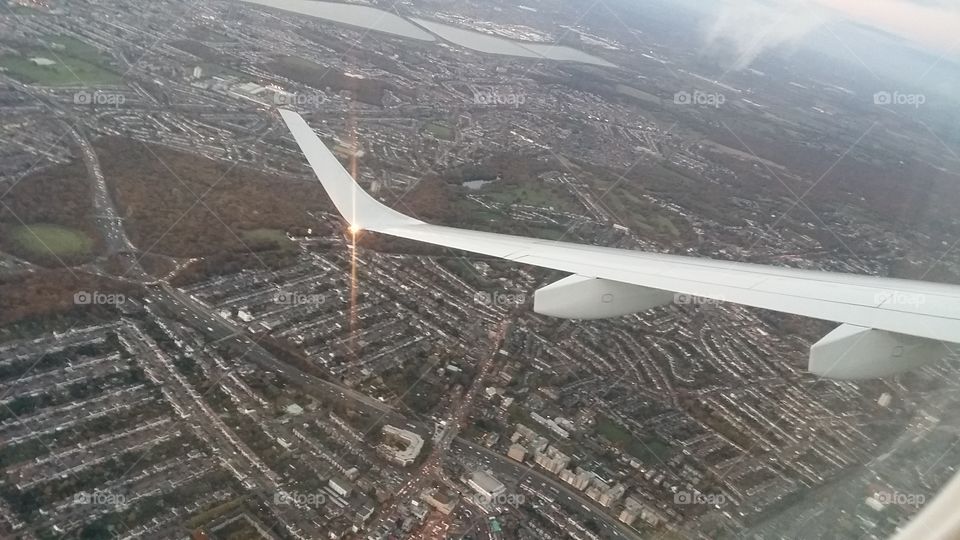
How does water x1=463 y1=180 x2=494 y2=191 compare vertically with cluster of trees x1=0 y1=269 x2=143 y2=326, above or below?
above

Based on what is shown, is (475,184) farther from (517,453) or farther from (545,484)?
(545,484)

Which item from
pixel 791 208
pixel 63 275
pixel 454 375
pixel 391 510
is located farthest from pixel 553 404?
pixel 791 208

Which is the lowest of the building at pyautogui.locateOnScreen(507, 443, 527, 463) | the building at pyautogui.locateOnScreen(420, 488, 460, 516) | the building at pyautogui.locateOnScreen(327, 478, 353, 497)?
the building at pyautogui.locateOnScreen(327, 478, 353, 497)

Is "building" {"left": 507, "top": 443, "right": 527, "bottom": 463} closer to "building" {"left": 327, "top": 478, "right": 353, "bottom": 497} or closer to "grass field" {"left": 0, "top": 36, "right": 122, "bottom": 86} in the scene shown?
"building" {"left": 327, "top": 478, "right": 353, "bottom": 497}

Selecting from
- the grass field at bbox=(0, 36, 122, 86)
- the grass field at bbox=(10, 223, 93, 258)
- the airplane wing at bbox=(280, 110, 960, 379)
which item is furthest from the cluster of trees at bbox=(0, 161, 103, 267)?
the airplane wing at bbox=(280, 110, 960, 379)

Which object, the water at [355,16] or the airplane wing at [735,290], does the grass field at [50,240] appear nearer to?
the airplane wing at [735,290]
